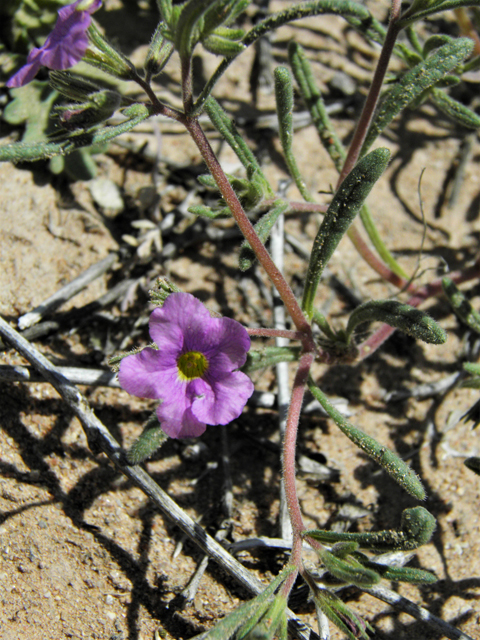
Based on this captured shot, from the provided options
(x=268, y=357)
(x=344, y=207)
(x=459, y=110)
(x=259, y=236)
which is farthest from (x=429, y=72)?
(x=268, y=357)

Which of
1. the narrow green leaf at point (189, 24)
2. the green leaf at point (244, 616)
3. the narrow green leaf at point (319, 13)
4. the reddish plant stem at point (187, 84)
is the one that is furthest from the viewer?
the narrow green leaf at point (319, 13)

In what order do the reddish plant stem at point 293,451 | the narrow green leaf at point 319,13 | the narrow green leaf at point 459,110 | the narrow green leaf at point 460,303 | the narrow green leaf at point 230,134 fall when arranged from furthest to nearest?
the narrow green leaf at point 459,110
the narrow green leaf at point 460,303
the narrow green leaf at point 230,134
the narrow green leaf at point 319,13
the reddish plant stem at point 293,451

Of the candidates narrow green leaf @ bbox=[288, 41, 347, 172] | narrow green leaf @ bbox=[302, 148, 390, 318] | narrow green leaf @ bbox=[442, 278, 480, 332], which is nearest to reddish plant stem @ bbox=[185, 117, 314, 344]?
narrow green leaf @ bbox=[302, 148, 390, 318]

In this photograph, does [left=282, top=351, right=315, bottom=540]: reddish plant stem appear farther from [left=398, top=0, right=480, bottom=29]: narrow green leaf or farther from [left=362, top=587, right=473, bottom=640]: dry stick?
[left=398, top=0, right=480, bottom=29]: narrow green leaf

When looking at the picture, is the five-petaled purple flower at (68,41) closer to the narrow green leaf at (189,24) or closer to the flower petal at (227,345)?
the narrow green leaf at (189,24)

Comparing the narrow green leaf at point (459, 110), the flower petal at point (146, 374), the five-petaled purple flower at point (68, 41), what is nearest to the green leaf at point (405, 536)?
the flower petal at point (146, 374)

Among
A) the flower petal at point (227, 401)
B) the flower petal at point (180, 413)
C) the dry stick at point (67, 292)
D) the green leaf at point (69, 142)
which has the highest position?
the green leaf at point (69, 142)

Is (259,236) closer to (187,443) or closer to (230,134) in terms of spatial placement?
(230,134)
